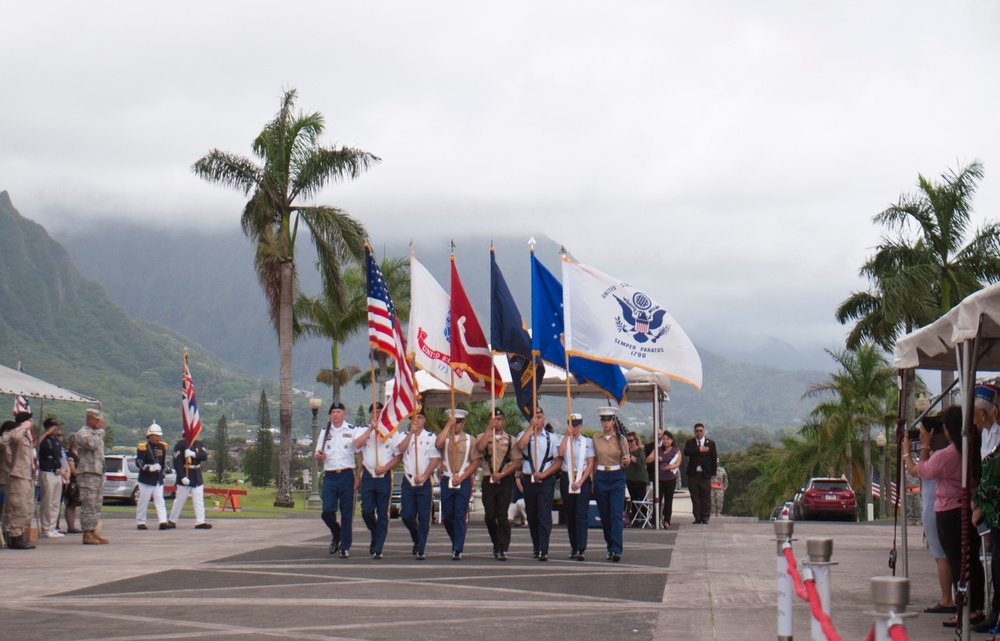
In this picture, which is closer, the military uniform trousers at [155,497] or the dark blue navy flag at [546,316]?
the dark blue navy flag at [546,316]

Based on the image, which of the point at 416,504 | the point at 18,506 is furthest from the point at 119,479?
the point at 416,504

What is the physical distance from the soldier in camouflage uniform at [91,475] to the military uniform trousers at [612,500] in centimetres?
868

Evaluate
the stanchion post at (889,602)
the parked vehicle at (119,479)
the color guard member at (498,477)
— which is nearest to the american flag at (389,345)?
the color guard member at (498,477)

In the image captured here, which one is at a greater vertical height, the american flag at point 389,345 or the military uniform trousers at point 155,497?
the american flag at point 389,345

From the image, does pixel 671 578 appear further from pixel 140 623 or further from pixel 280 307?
pixel 280 307

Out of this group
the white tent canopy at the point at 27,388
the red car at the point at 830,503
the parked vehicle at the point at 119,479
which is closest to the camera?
the white tent canopy at the point at 27,388

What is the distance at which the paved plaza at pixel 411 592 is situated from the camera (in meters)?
9.51

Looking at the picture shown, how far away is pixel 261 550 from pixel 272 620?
7972 millimetres

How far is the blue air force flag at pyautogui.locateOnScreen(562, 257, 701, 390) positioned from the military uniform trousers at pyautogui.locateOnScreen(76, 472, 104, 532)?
8334 mm

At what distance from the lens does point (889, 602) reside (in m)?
4.05

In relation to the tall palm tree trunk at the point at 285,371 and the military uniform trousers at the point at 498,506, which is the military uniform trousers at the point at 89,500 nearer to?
the military uniform trousers at the point at 498,506

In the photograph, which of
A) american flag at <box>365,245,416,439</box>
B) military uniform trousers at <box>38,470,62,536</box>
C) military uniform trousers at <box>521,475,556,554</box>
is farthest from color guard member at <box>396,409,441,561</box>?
military uniform trousers at <box>38,470,62,536</box>

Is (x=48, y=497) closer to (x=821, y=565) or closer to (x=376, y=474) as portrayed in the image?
(x=376, y=474)

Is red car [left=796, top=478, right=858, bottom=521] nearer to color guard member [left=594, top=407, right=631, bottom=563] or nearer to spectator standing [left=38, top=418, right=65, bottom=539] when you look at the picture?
color guard member [left=594, top=407, right=631, bottom=563]
